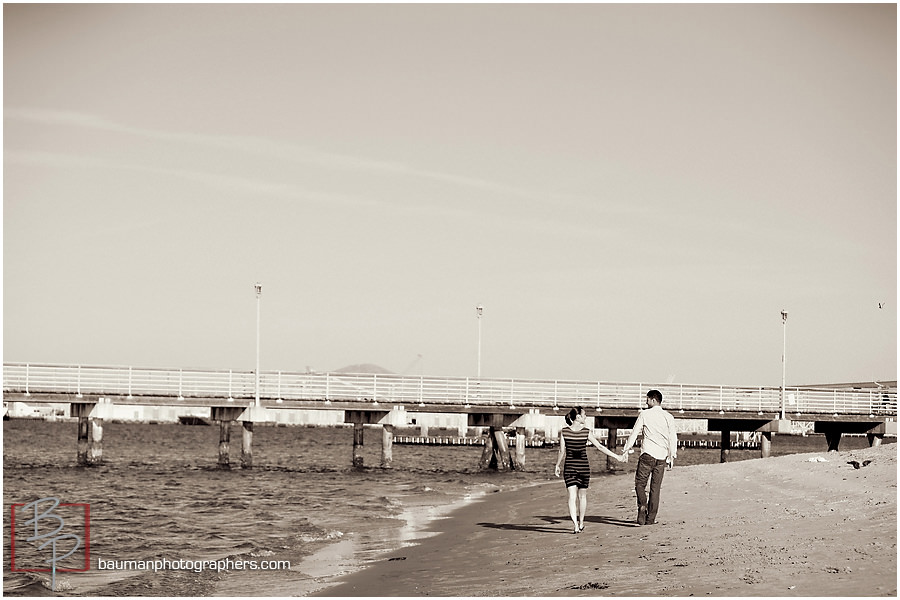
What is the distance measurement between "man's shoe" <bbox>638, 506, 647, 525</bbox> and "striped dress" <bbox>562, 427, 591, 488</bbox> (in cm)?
121

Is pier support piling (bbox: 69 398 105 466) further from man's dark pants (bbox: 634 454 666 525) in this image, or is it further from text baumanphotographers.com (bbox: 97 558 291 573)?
man's dark pants (bbox: 634 454 666 525)

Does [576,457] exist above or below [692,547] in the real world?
above

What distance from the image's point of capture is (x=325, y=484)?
122ft

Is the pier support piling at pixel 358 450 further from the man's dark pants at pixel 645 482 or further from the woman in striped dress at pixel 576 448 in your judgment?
the woman in striped dress at pixel 576 448

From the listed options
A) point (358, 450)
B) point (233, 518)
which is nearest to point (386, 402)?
point (358, 450)

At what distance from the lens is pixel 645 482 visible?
15211 millimetres

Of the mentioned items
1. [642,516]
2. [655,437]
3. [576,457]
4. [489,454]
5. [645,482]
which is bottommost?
[489,454]

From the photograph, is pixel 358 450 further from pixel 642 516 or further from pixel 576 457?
pixel 576 457

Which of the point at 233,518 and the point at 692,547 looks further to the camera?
the point at 233,518

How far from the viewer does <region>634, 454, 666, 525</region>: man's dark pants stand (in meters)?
15.0

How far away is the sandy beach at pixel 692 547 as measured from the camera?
11.0 m

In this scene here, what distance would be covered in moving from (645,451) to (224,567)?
22.5ft

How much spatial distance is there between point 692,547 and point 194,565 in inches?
322

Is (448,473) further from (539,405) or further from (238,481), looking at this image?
(238,481)
